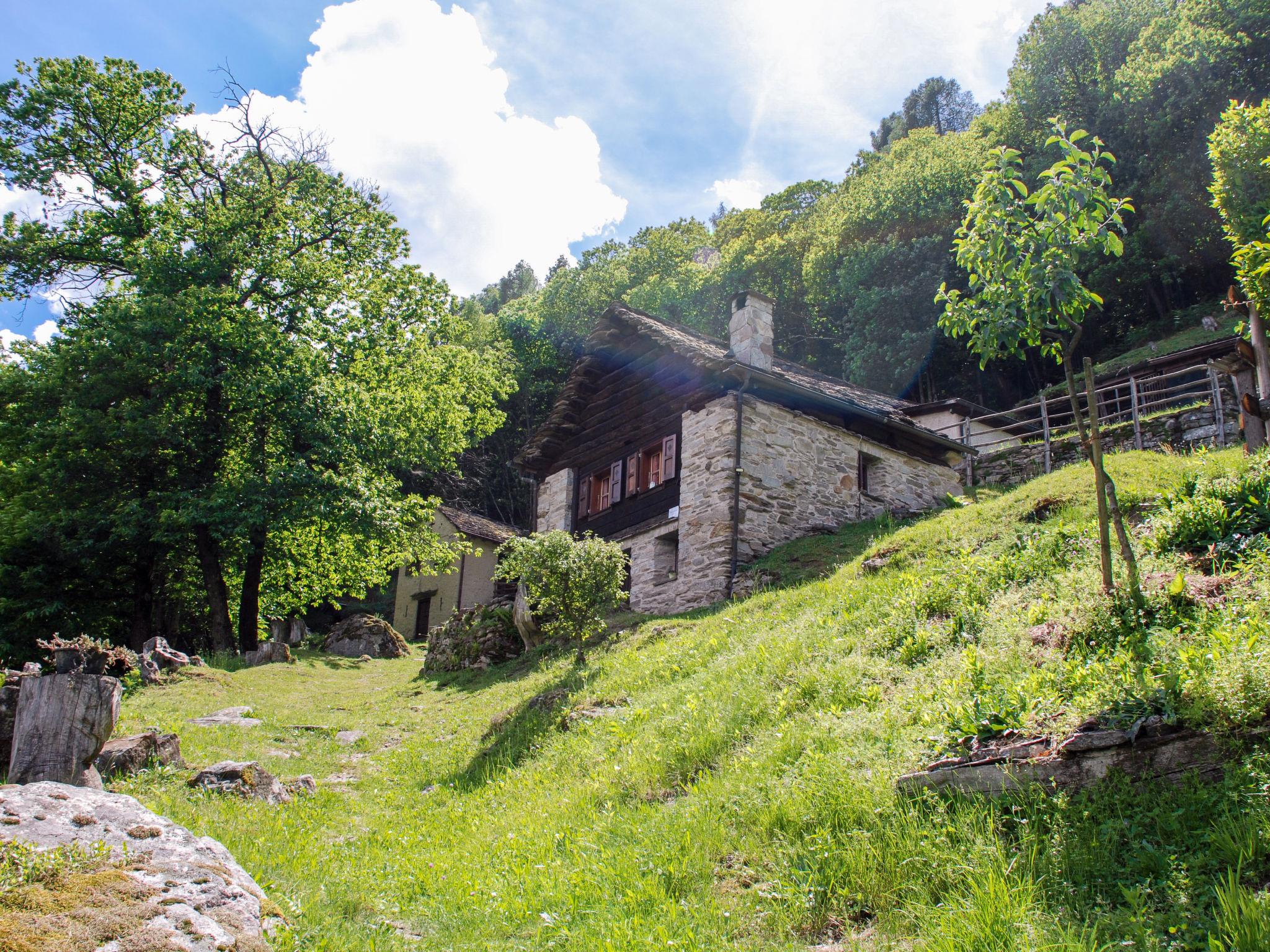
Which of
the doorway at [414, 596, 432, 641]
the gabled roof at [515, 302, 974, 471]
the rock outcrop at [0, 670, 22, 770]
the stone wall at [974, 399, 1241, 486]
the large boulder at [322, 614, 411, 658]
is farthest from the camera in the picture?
the doorway at [414, 596, 432, 641]

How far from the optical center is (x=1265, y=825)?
4203 millimetres

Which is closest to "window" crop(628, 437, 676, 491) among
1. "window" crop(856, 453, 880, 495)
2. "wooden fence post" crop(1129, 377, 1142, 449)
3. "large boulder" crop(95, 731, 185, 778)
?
"window" crop(856, 453, 880, 495)

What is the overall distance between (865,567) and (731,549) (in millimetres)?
5367

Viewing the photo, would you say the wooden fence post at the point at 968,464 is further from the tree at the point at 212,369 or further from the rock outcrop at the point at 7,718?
the rock outcrop at the point at 7,718

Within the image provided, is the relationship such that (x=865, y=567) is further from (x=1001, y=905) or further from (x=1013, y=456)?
(x=1013, y=456)

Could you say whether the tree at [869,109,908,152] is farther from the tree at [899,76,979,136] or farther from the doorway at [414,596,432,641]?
the doorway at [414,596,432,641]

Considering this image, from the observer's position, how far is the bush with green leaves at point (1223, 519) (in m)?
7.39

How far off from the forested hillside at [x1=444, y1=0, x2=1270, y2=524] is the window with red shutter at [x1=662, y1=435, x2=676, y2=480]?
68.2 ft

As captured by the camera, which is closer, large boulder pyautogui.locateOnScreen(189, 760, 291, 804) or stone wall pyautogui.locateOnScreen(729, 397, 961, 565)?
large boulder pyautogui.locateOnScreen(189, 760, 291, 804)

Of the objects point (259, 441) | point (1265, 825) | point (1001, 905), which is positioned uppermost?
point (259, 441)

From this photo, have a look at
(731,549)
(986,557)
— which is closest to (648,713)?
(986,557)

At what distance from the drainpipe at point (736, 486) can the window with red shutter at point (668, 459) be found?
2122 mm

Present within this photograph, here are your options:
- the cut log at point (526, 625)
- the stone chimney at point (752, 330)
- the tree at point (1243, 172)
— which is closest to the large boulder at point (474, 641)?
the cut log at point (526, 625)

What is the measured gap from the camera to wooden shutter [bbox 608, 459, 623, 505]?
2241 cm
